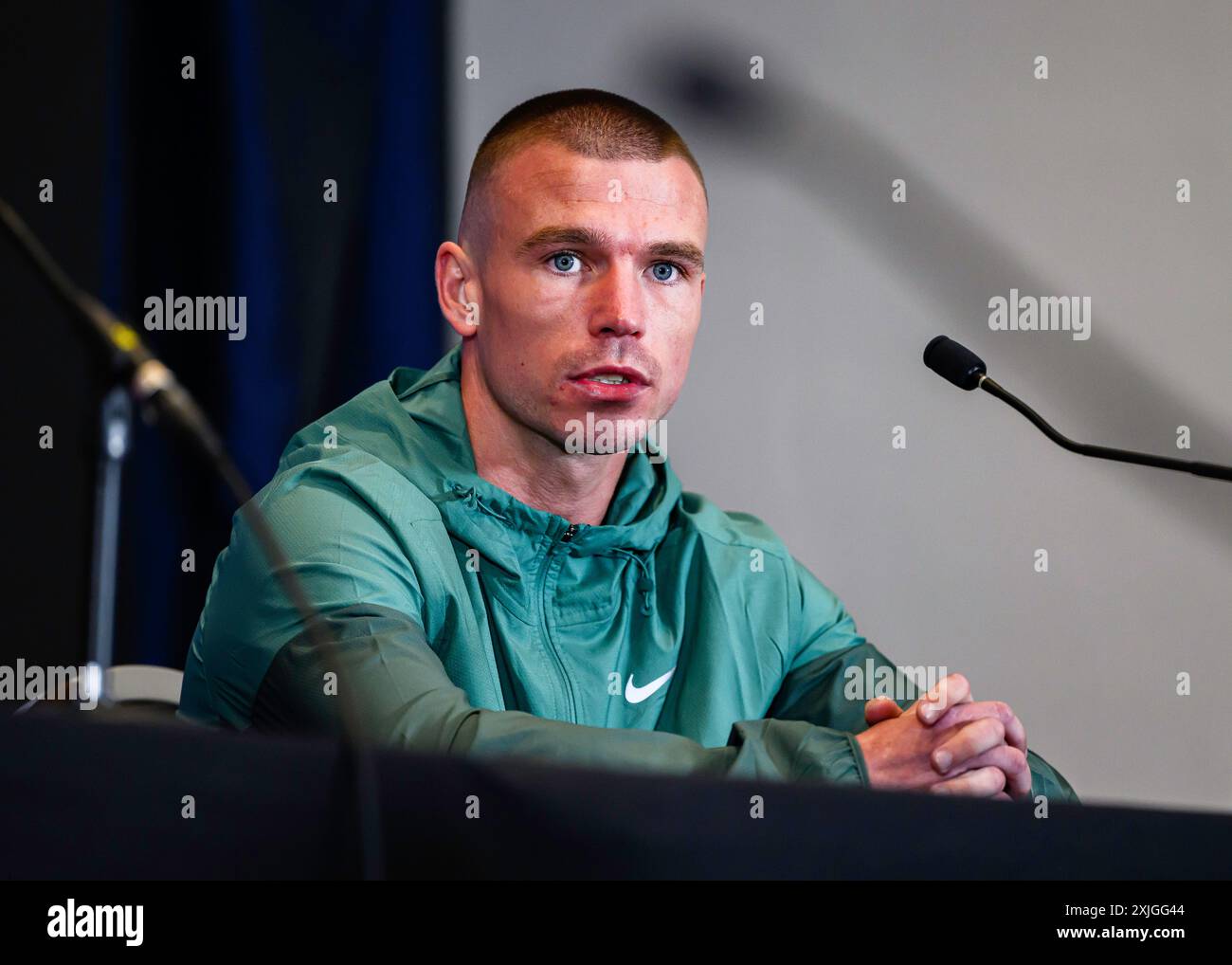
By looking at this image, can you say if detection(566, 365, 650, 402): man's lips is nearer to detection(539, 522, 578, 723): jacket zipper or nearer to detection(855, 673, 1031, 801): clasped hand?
detection(539, 522, 578, 723): jacket zipper

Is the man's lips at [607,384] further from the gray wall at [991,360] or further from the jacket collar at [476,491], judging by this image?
the gray wall at [991,360]

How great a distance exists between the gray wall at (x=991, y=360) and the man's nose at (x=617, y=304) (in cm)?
107

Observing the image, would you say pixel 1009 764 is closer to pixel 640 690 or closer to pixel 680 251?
pixel 640 690

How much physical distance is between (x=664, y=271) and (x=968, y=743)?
0.73 meters

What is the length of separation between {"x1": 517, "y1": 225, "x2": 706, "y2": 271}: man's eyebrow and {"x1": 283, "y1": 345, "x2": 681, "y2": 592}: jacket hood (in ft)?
0.67

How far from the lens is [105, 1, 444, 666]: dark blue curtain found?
2.24m

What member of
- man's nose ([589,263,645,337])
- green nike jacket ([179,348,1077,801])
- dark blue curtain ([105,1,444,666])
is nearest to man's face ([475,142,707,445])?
man's nose ([589,263,645,337])

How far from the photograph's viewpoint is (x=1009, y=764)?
4.23 feet

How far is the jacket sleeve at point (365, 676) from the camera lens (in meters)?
1.09

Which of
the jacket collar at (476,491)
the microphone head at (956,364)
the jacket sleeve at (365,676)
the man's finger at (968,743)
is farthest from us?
the jacket collar at (476,491)

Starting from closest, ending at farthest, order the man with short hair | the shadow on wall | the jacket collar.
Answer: the man with short hair → the jacket collar → the shadow on wall

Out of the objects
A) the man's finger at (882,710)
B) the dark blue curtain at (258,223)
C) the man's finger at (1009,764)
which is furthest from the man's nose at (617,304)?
the dark blue curtain at (258,223)

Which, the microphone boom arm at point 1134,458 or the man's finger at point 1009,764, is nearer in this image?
the microphone boom arm at point 1134,458

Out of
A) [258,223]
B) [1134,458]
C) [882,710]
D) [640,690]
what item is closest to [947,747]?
[882,710]
